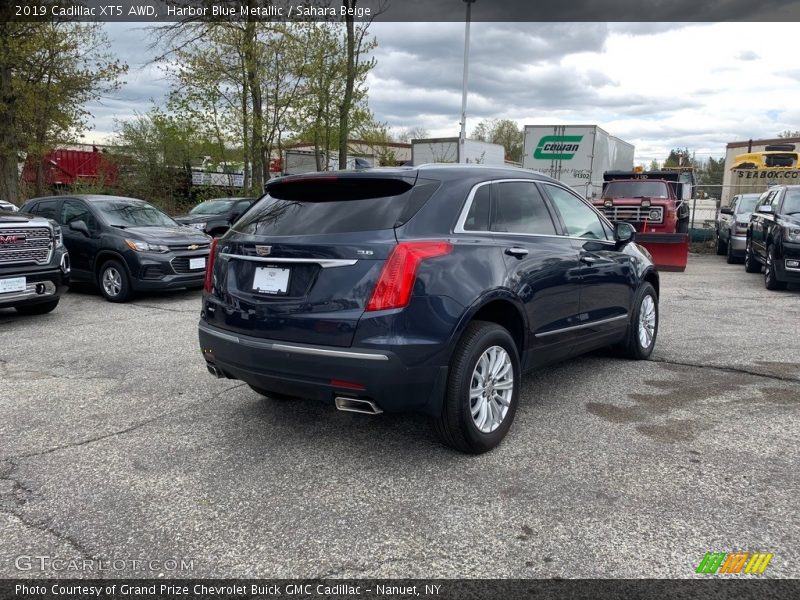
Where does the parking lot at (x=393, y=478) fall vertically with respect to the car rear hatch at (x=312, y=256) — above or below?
below

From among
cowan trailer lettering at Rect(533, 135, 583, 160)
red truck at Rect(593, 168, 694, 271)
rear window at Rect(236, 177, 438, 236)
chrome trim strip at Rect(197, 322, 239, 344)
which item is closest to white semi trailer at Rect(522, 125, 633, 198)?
cowan trailer lettering at Rect(533, 135, 583, 160)

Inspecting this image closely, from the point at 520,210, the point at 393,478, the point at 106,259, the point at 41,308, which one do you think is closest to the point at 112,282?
the point at 106,259

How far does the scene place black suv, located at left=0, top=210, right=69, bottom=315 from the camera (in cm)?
746

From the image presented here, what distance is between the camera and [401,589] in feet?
8.35

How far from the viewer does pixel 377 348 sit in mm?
3316

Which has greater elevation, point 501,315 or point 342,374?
point 501,315

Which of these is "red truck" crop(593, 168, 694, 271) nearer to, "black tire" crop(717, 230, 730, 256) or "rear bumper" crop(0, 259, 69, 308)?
"black tire" crop(717, 230, 730, 256)

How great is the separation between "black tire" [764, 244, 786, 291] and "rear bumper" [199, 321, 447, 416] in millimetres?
9505

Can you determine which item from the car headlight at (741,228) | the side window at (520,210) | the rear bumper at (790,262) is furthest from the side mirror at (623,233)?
the car headlight at (741,228)

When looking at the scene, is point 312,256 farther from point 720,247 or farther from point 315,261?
point 720,247

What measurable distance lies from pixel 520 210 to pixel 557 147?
1848cm

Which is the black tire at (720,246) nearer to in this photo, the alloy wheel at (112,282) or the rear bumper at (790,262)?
the rear bumper at (790,262)

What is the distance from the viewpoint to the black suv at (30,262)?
7.46 m

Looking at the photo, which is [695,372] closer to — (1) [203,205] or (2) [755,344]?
(2) [755,344]
